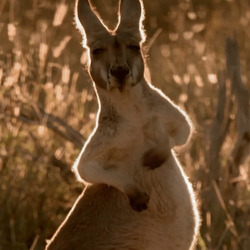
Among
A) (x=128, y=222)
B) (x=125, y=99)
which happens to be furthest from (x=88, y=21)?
(x=128, y=222)

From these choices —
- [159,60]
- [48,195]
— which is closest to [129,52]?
[48,195]

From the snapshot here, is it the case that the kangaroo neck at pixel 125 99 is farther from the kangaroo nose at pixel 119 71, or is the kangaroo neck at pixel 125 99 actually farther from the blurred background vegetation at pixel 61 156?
the blurred background vegetation at pixel 61 156

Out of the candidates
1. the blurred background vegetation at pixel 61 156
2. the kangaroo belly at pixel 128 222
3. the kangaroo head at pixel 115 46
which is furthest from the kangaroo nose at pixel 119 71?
the blurred background vegetation at pixel 61 156

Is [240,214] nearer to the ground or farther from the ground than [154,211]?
nearer to the ground

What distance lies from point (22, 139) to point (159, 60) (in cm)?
432

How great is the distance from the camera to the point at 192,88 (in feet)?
37.5

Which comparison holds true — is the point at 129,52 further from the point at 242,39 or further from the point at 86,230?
the point at 242,39

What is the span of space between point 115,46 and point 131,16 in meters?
0.42

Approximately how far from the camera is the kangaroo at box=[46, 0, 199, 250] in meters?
6.36

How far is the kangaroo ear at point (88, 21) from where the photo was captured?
6438 millimetres

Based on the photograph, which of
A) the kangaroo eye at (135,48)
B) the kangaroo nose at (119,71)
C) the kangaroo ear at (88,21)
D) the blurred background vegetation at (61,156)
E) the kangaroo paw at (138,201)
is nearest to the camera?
the kangaroo nose at (119,71)

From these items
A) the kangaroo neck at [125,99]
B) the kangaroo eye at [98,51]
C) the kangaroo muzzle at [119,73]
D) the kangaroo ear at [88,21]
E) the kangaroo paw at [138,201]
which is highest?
the kangaroo ear at [88,21]

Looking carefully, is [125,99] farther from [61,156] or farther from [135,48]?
[61,156]

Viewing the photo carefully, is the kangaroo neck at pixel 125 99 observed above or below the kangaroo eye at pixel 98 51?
below
